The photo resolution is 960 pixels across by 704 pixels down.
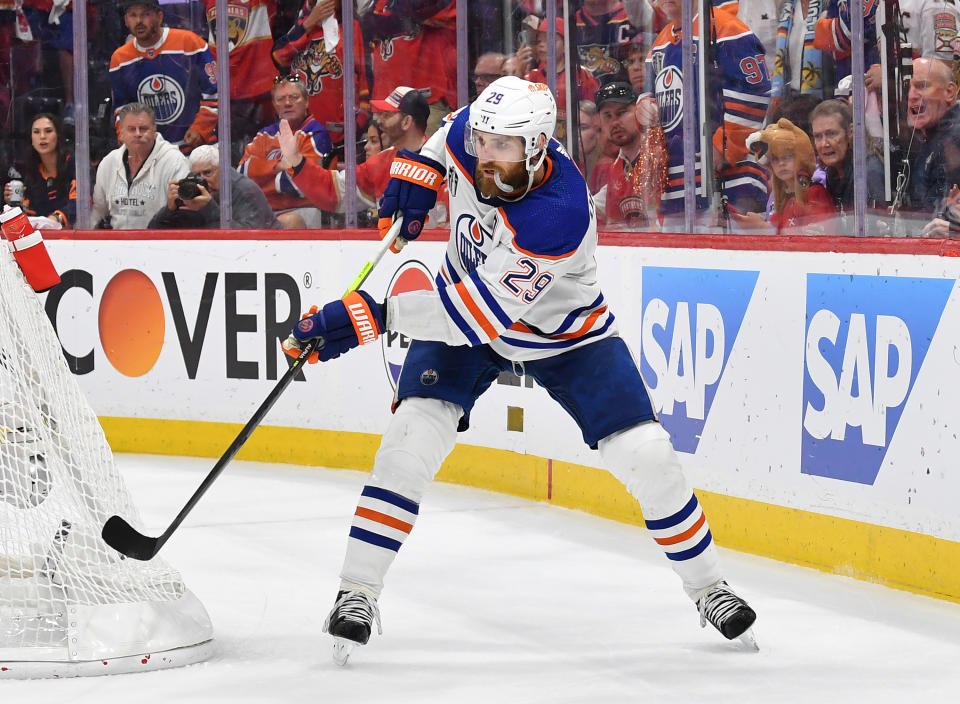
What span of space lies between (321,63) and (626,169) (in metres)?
1.47

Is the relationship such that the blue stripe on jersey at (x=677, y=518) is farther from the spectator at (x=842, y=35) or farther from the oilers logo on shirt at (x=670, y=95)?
the oilers logo on shirt at (x=670, y=95)

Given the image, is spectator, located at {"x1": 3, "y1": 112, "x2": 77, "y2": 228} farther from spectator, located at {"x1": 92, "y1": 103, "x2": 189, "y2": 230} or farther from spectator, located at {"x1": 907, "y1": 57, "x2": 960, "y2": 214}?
spectator, located at {"x1": 907, "y1": 57, "x2": 960, "y2": 214}

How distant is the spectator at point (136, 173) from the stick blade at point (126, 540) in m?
3.06

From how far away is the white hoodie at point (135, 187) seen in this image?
5.70 m

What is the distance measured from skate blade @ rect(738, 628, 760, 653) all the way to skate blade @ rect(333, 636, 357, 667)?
2.61 ft

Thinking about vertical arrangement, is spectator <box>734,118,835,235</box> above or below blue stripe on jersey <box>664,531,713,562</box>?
above

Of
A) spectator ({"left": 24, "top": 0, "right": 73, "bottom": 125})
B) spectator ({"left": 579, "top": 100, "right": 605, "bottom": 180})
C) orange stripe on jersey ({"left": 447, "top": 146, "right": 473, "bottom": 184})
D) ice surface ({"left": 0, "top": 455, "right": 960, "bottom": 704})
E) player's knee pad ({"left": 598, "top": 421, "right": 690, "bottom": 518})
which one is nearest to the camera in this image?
ice surface ({"left": 0, "top": 455, "right": 960, "bottom": 704})

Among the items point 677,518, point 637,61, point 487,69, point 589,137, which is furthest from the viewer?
point 487,69

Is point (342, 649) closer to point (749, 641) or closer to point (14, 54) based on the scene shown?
point (749, 641)

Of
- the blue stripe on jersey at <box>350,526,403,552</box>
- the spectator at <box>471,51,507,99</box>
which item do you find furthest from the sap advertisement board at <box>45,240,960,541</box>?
the blue stripe on jersey at <box>350,526,403,552</box>

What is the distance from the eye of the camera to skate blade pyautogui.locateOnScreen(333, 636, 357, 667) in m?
2.87

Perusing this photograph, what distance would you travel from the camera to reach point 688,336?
13.4ft

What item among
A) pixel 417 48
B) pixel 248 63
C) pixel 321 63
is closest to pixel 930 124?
pixel 417 48

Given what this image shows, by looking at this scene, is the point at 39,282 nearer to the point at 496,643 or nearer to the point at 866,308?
the point at 496,643
